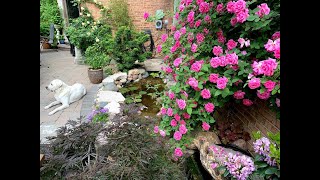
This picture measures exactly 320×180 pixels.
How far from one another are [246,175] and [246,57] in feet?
2.93

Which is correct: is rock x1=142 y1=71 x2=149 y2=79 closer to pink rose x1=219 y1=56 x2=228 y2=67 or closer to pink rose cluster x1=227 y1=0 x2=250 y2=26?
pink rose x1=219 y1=56 x2=228 y2=67

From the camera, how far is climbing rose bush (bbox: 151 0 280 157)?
1.50 metres

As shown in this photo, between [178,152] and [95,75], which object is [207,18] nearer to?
[178,152]

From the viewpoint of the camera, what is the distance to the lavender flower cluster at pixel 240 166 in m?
1.23

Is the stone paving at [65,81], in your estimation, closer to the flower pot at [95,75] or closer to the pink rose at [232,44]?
the flower pot at [95,75]

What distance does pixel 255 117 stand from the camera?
82.4 inches

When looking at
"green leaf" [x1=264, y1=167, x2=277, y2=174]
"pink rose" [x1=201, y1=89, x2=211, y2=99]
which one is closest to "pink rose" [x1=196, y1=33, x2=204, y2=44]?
"pink rose" [x1=201, y1=89, x2=211, y2=99]

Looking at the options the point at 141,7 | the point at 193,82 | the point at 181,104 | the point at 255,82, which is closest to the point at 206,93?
the point at 193,82

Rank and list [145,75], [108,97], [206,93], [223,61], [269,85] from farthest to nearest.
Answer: [145,75]
[108,97]
[206,93]
[223,61]
[269,85]

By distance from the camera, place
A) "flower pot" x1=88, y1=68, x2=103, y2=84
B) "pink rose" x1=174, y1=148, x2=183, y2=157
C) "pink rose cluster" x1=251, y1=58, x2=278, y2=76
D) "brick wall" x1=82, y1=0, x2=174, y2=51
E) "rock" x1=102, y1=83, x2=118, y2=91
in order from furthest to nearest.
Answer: "brick wall" x1=82, y1=0, x2=174, y2=51 < "flower pot" x1=88, y1=68, x2=103, y2=84 < "rock" x1=102, y1=83, x2=118, y2=91 < "pink rose" x1=174, y1=148, x2=183, y2=157 < "pink rose cluster" x1=251, y1=58, x2=278, y2=76

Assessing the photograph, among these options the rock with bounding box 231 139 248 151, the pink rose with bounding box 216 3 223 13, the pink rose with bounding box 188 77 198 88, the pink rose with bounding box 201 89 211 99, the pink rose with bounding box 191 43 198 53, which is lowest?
the rock with bounding box 231 139 248 151

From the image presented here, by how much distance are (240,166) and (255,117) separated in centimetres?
95
